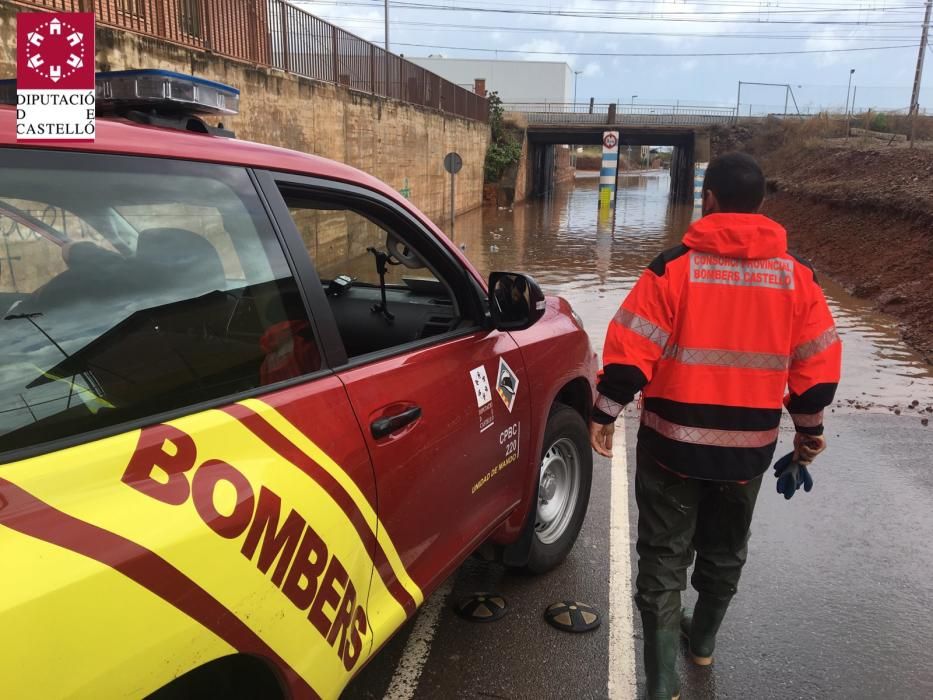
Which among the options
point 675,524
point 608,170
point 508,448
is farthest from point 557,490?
point 608,170

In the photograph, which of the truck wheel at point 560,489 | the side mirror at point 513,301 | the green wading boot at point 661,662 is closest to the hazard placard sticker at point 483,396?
the side mirror at point 513,301

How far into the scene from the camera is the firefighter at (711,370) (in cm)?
222

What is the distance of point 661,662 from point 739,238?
4.81 feet

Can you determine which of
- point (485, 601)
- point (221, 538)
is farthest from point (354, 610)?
point (485, 601)

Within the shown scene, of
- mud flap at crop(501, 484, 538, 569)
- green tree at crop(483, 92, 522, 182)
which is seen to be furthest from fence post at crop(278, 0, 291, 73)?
green tree at crop(483, 92, 522, 182)

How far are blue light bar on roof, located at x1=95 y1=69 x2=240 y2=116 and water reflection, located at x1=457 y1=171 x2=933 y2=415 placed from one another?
6.24 meters

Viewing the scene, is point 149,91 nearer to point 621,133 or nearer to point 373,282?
point 373,282

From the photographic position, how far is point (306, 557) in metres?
1.59

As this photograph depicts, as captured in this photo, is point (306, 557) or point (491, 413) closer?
point (306, 557)

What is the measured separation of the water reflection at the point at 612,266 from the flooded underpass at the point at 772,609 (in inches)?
64.7

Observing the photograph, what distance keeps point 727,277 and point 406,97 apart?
2243 centimetres

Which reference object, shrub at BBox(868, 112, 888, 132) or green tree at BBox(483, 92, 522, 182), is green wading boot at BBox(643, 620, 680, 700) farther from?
shrub at BBox(868, 112, 888, 132)

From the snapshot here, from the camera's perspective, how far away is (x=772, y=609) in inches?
125

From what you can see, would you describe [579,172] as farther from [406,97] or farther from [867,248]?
[867,248]
